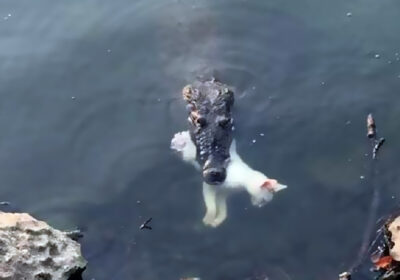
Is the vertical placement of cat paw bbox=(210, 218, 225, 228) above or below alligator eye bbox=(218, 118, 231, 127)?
below

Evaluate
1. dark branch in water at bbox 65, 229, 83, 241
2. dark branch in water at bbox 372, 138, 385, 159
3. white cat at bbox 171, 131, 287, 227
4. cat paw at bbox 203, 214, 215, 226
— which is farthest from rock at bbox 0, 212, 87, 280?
dark branch in water at bbox 372, 138, 385, 159

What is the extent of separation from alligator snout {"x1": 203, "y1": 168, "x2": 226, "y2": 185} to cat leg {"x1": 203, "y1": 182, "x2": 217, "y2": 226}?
63 mm

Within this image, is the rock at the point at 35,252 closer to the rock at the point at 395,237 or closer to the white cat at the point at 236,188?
the white cat at the point at 236,188

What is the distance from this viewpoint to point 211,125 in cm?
785

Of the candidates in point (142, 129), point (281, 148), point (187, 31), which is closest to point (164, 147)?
point (142, 129)

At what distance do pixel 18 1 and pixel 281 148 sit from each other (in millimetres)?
4454

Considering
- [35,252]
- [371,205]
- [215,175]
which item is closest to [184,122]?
[215,175]

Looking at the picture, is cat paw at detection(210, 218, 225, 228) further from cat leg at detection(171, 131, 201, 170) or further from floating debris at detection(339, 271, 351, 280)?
floating debris at detection(339, 271, 351, 280)

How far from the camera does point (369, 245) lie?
677 centimetres

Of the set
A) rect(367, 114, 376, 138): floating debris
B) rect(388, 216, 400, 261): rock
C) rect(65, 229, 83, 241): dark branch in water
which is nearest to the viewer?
rect(388, 216, 400, 261): rock

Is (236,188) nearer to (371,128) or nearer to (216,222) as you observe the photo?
(216,222)

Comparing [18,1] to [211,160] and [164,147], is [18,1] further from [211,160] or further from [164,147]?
[211,160]

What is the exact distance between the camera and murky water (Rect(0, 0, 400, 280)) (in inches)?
277

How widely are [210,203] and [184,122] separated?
127 centimetres
